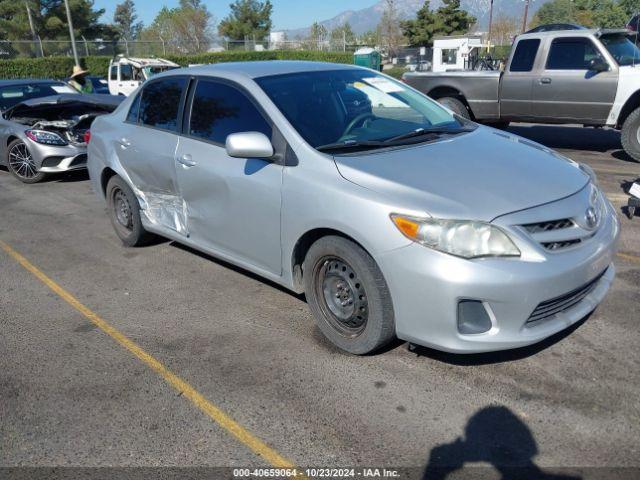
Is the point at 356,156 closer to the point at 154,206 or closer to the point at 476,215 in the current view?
the point at 476,215

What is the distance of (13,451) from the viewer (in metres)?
2.71

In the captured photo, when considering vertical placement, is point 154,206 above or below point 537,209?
below

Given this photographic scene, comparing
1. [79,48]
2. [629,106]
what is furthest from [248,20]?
[629,106]

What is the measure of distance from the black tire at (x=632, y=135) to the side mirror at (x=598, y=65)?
0.81 meters

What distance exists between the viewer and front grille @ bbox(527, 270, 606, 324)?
2.88 meters

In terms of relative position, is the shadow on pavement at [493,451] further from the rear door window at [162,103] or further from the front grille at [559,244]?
the rear door window at [162,103]

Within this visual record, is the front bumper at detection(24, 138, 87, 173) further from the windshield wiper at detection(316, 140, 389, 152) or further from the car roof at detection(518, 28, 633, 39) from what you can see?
the car roof at detection(518, 28, 633, 39)

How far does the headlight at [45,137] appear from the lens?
8.24m

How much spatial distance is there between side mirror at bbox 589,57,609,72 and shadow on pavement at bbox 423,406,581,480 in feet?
24.5

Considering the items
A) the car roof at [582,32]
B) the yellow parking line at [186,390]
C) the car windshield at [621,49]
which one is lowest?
the yellow parking line at [186,390]

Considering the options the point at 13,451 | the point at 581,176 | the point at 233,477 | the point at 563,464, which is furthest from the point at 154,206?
the point at 563,464

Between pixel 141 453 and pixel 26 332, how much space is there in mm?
1760

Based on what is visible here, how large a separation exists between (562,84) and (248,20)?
53.3 meters

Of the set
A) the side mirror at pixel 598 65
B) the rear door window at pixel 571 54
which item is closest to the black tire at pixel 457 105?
the rear door window at pixel 571 54
